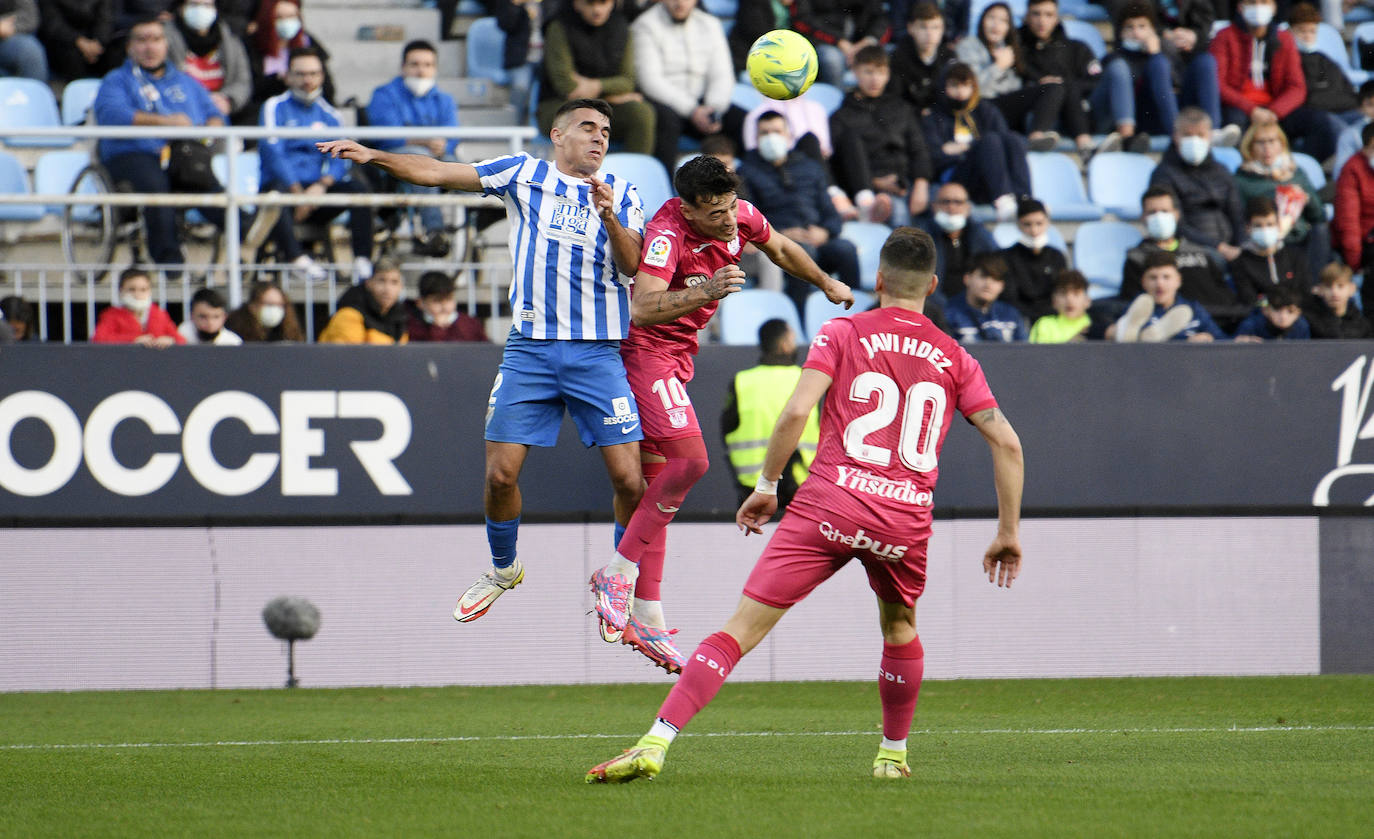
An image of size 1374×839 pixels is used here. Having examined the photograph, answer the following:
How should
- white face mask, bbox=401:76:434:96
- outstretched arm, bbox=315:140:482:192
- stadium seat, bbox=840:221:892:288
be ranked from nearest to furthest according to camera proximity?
outstretched arm, bbox=315:140:482:192
white face mask, bbox=401:76:434:96
stadium seat, bbox=840:221:892:288

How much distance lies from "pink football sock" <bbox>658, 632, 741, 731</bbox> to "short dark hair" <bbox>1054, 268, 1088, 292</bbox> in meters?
6.88

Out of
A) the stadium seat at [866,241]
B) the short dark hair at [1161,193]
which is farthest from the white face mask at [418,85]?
the short dark hair at [1161,193]

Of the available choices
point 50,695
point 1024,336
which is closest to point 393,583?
point 50,695

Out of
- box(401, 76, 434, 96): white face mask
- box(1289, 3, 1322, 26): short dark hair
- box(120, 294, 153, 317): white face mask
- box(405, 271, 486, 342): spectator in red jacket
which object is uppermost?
box(1289, 3, 1322, 26): short dark hair

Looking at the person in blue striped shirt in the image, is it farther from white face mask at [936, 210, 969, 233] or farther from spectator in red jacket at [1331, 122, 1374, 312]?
spectator in red jacket at [1331, 122, 1374, 312]

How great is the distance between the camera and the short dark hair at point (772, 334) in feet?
36.1

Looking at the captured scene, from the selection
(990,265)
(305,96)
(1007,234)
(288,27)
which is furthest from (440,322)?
(1007,234)

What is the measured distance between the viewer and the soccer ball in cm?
761

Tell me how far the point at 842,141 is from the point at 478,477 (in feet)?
14.0

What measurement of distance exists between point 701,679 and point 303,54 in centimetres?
806

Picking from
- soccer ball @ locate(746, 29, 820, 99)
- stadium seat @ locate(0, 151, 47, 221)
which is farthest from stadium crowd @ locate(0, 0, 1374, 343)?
soccer ball @ locate(746, 29, 820, 99)

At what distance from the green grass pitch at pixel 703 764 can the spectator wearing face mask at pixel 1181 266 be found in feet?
9.91

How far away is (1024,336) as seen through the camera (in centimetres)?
1222

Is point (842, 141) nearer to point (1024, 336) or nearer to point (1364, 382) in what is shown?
point (1024, 336)
